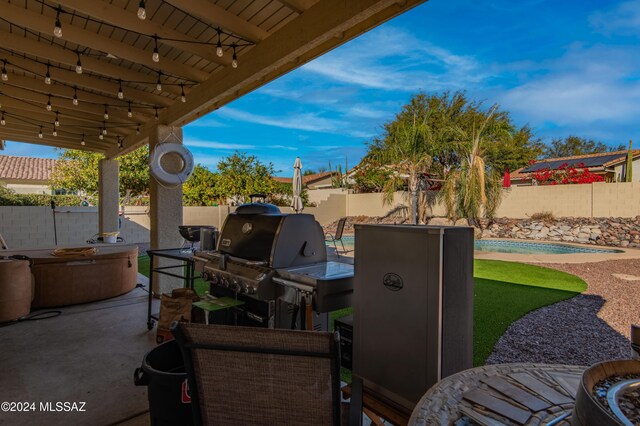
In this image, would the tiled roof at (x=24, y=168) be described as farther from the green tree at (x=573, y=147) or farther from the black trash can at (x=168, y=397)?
the green tree at (x=573, y=147)

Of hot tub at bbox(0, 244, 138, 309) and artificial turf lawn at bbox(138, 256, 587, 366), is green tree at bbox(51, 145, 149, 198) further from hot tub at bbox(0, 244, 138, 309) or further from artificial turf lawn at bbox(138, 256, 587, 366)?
hot tub at bbox(0, 244, 138, 309)

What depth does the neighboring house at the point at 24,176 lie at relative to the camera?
2223 centimetres

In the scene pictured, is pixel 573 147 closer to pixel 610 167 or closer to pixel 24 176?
pixel 610 167

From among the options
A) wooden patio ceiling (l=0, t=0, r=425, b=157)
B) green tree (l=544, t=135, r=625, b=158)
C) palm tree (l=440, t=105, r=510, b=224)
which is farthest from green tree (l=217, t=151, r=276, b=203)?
green tree (l=544, t=135, r=625, b=158)

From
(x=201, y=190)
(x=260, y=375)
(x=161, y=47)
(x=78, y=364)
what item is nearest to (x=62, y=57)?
(x=161, y=47)

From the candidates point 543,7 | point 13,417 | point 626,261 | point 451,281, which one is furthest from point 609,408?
point 543,7

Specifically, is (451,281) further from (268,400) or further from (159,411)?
(159,411)

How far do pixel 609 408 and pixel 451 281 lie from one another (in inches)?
33.0

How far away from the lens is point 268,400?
1110mm

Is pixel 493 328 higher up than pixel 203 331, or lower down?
lower down

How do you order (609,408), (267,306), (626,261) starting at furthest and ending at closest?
(626,261) < (267,306) < (609,408)

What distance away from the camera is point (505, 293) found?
5.09 metres

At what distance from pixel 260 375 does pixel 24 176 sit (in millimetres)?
28930

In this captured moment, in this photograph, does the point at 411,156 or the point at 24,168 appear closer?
the point at 411,156
